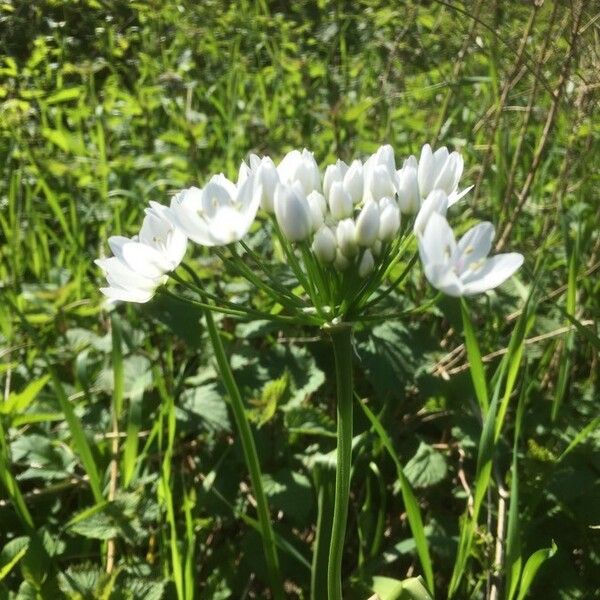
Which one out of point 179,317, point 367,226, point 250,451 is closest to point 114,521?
point 250,451

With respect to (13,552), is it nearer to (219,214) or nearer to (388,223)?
(219,214)

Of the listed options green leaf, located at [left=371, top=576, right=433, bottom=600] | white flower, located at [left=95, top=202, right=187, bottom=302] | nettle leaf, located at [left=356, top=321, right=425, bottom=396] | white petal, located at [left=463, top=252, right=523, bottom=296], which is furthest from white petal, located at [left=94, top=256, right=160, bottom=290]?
nettle leaf, located at [left=356, top=321, right=425, bottom=396]

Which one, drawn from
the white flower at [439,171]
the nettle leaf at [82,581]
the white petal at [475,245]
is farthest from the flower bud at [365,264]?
the nettle leaf at [82,581]

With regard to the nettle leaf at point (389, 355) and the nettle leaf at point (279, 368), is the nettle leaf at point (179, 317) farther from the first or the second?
the nettle leaf at point (389, 355)

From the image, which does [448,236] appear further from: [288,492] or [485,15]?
[485,15]

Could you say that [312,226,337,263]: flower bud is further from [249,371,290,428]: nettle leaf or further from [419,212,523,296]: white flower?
[249,371,290,428]: nettle leaf

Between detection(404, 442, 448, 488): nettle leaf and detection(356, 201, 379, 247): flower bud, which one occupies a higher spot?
detection(356, 201, 379, 247): flower bud

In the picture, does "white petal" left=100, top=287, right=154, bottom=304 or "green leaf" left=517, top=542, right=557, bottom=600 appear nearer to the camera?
"white petal" left=100, top=287, right=154, bottom=304

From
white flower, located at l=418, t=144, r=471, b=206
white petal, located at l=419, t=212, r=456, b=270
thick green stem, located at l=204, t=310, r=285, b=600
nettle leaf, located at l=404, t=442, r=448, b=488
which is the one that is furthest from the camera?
nettle leaf, located at l=404, t=442, r=448, b=488
